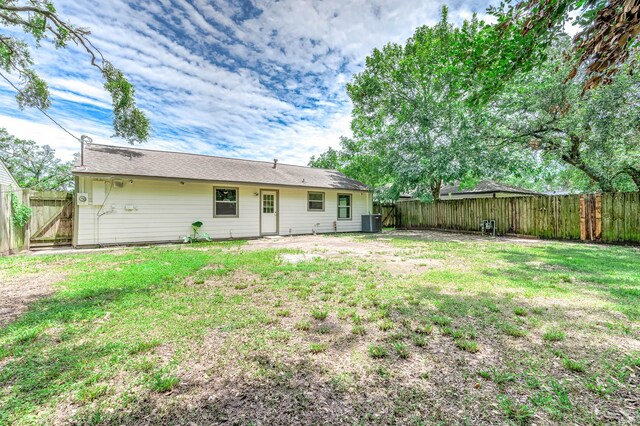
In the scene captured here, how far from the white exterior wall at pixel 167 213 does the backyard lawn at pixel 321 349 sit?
448cm

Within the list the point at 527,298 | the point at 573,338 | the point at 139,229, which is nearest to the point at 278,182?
the point at 139,229

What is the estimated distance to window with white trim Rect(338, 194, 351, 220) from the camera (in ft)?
48.1

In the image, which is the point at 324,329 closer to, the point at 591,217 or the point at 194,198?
the point at 194,198

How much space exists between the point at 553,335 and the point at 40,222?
12874 millimetres

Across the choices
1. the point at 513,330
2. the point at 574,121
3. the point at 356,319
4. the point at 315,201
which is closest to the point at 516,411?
the point at 513,330

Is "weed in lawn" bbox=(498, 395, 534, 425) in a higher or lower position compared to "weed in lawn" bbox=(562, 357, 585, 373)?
lower

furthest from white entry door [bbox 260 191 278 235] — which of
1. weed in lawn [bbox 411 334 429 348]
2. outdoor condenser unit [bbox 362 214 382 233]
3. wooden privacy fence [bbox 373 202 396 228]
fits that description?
weed in lawn [bbox 411 334 429 348]

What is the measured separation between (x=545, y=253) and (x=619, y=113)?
22.6 ft

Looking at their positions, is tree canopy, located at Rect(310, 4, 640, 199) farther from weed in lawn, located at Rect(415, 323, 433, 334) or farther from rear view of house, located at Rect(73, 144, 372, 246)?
→ rear view of house, located at Rect(73, 144, 372, 246)

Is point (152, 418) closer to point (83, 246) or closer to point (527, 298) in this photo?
point (527, 298)

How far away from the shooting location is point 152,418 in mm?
1666

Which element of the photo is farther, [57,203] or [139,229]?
[139,229]

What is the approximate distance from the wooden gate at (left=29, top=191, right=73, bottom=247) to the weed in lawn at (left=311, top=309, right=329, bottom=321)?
33.6 ft

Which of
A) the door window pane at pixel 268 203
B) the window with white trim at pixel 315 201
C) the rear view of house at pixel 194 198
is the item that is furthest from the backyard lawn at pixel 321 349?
the window with white trim at pixel 315 201
